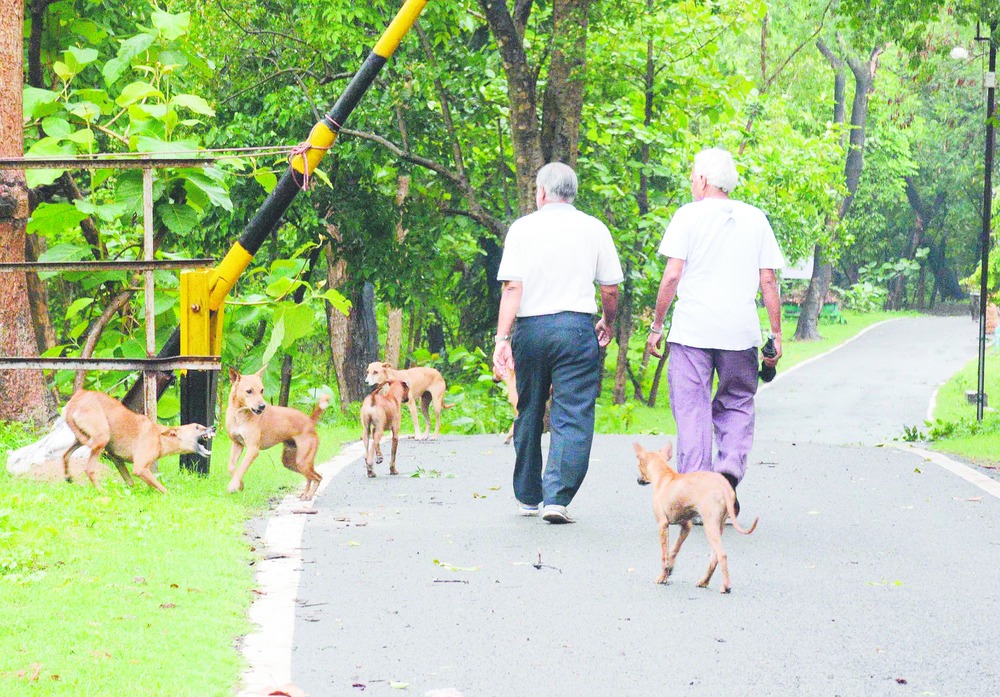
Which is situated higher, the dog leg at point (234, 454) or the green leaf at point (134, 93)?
the green leaf at point (134, 93)

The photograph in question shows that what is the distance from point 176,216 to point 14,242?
2.52 m

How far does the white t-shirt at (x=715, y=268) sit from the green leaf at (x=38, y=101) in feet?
16.4

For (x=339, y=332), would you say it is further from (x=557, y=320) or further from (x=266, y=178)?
(x=557, y=320)

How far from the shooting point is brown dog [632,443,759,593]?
6547mm

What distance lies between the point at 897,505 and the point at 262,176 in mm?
5217

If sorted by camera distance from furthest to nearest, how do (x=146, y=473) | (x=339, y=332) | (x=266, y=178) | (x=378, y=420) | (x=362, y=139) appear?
(x=339, y=332)
(x=362, y=139)
(x=378, y=420)
(x=266, y=178)
(x=146, y=473)

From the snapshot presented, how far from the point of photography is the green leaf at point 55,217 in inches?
406

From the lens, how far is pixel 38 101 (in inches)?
419

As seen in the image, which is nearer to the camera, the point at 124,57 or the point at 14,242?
the point at 124,57

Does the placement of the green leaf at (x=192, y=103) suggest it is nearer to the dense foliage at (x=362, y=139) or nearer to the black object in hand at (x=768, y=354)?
the dense foliage at (x=362, y=139)

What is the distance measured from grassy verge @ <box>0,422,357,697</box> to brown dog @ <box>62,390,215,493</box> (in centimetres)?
21

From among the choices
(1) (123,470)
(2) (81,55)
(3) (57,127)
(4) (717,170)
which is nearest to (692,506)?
(4) (717,170)

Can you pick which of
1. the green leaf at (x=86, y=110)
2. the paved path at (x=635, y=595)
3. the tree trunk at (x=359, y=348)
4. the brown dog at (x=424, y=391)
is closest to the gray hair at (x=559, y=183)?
the paved path at (x=635, y=595)

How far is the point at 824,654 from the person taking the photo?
5.54m
